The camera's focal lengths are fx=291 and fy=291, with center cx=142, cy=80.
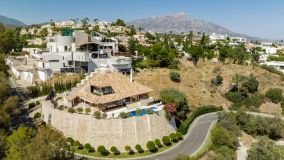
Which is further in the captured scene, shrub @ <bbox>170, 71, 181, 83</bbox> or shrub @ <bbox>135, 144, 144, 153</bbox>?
shrub @ <bbox>170, 71, 181, 83</bbox>

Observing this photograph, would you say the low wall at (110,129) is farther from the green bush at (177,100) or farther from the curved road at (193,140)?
the green bush at (177,100)

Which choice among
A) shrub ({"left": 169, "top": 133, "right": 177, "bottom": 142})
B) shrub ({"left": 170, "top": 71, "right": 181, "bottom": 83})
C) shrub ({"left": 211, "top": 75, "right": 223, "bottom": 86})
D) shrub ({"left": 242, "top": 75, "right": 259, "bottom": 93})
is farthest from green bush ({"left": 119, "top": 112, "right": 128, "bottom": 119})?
shrub ({"left": 242, "top": 75, "right": 259, "bottom": 93})

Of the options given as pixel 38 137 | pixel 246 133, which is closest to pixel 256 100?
pixel 246 133

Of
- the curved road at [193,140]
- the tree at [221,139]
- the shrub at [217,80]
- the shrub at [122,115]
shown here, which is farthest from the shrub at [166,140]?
the shrub at [217,80]

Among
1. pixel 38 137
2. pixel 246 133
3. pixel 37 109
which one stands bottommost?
pixel 246 133

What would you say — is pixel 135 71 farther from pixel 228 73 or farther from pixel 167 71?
pixel 228 73

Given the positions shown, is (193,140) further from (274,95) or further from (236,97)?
(274,95)

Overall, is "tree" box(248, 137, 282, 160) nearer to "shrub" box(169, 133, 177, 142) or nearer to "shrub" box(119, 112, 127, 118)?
"shrub" box(169, 133, 177, 142)
